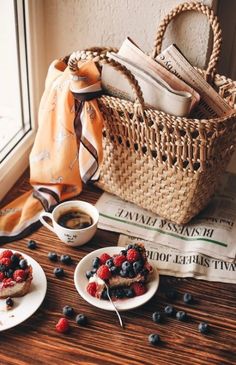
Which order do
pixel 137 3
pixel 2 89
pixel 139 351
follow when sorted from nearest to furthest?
pixel 139 351, pixel 137 3, pixel 2 89

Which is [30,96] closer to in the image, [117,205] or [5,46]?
[5,46]

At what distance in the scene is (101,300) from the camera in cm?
90

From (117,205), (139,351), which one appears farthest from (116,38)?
(139,351)

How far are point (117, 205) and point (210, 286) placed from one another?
0.90 ft

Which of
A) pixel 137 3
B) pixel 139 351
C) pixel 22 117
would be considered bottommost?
pixel 139 351

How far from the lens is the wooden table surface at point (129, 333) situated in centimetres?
83

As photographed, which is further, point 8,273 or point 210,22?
point 210,22

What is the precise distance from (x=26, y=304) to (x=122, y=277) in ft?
0.54

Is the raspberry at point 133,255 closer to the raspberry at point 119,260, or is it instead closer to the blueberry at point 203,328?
the raspberry at point 119,260

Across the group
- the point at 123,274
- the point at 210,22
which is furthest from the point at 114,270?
the point at 210,22

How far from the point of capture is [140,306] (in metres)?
0.91

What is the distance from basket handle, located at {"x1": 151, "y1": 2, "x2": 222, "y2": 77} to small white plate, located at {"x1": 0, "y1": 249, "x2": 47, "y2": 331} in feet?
1.69

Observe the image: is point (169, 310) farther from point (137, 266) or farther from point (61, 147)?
point (61, 147)

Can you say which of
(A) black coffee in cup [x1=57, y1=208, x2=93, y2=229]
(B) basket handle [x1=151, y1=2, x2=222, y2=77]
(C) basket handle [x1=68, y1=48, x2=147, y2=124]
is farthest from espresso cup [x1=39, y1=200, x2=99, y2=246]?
(B) basket handle [x1=151, y1=2, x2=222, y2=77]
